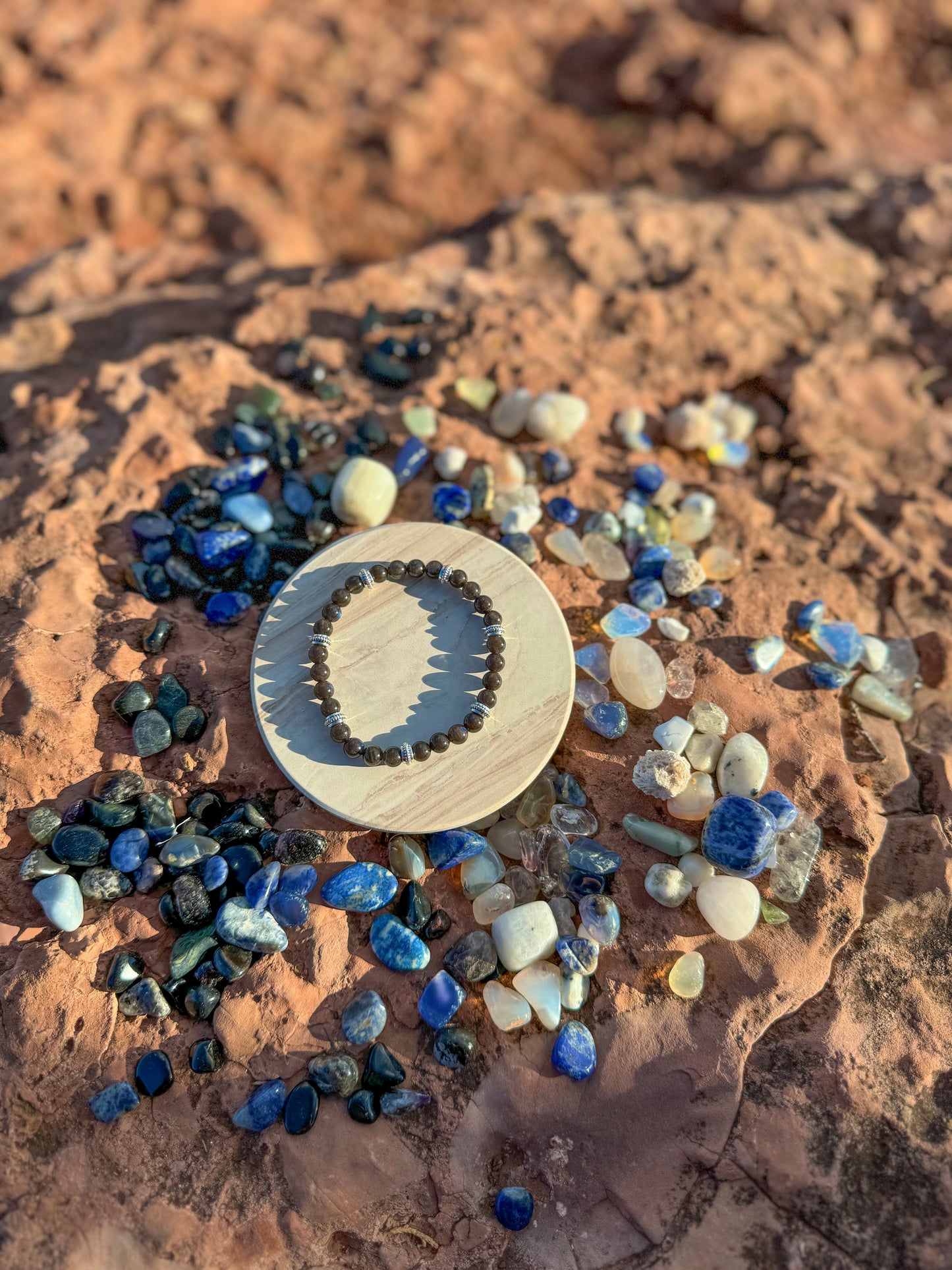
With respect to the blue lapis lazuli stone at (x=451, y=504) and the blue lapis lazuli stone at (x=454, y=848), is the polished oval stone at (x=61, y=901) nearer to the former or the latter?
the blue lapis lazuli stone at (x=454, y=848)

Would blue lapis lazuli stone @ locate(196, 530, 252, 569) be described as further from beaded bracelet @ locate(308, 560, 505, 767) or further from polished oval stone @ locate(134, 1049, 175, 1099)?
polished oval stone @ locate(134, 1049, 175, 1099)

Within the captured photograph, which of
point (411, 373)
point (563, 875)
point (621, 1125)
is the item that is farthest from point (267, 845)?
point (411, 373)

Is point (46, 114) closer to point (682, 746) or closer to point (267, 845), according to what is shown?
point (267, 845)

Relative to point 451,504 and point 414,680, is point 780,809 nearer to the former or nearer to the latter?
point 414,680

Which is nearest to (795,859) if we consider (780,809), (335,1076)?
→ (780,809)

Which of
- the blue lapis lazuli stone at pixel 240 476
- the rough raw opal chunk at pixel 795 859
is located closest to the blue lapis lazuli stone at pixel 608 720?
the rough raw opal chunk at pixel 795 859
